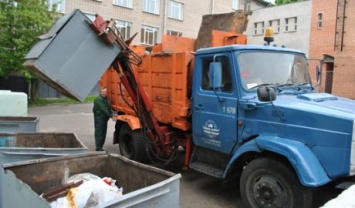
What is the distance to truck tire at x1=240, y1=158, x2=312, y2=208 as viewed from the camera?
13.0 ft

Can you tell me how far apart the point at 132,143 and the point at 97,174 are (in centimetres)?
332

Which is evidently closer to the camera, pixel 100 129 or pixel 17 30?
pixel 100 129

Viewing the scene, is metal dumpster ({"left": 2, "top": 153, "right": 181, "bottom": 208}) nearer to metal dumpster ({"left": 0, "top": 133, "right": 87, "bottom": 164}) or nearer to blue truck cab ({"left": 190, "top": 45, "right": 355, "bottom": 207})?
metal dumpster ({"left": 0, "top": 133, "right": 87, "bottom": 164})

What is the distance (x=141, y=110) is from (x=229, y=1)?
31302 mm

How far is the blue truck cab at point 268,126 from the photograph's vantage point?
3.86 metres

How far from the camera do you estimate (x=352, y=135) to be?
373 cm

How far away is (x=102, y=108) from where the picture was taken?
763 centimetres

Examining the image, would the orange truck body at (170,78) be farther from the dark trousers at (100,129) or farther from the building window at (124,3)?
the building window at (124,3)

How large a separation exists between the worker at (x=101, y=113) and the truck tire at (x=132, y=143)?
496 mm

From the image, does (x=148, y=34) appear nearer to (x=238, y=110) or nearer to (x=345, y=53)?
(x=345, y=53)

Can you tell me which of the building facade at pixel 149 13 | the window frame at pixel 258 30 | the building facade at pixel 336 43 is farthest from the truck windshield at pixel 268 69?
the window frame at pixel 258 30

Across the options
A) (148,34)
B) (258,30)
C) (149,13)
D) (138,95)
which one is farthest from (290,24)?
(138,95)

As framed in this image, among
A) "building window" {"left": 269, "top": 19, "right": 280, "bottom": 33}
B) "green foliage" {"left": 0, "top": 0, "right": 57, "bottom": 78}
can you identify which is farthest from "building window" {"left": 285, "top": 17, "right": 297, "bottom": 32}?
"green foliage" {"left": 0, "top": 0, "right": 57, "bottom": 78}

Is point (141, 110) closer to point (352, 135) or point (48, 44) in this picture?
point (48, 44)
